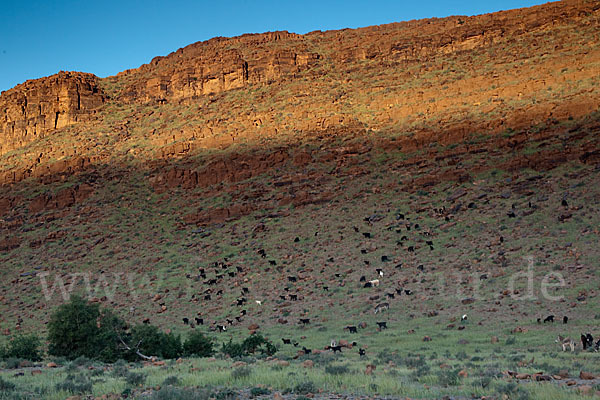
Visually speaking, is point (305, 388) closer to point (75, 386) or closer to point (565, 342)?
point (75, 386)

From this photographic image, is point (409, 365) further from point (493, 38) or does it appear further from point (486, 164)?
point (493, 38)

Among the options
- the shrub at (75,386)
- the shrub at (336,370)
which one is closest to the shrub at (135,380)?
the shrub at (75,386)

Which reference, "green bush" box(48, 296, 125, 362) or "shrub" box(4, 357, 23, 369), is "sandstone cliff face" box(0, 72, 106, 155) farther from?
"shrub" box(4, 357, 23, 369)

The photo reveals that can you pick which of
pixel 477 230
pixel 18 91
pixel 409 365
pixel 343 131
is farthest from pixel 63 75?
pixel 409 365

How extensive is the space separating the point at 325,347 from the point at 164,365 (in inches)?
231

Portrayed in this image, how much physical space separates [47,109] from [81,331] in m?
55.1

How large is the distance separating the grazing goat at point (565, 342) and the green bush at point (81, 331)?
1401cm

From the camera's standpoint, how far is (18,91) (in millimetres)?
72188

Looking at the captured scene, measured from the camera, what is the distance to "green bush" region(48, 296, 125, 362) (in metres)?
18.5

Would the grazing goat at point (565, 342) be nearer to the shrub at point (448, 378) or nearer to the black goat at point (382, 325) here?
the shrub at point (448, 378)

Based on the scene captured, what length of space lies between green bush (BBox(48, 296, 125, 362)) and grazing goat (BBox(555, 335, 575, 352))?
14.0 metres

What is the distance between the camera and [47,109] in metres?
66.0

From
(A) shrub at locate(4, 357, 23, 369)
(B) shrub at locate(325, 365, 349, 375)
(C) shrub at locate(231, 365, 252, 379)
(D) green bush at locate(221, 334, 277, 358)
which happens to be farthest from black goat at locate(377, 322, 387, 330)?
(A) shrub at locate(4, 357, 23, 369)

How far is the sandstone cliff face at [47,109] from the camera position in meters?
65.0
